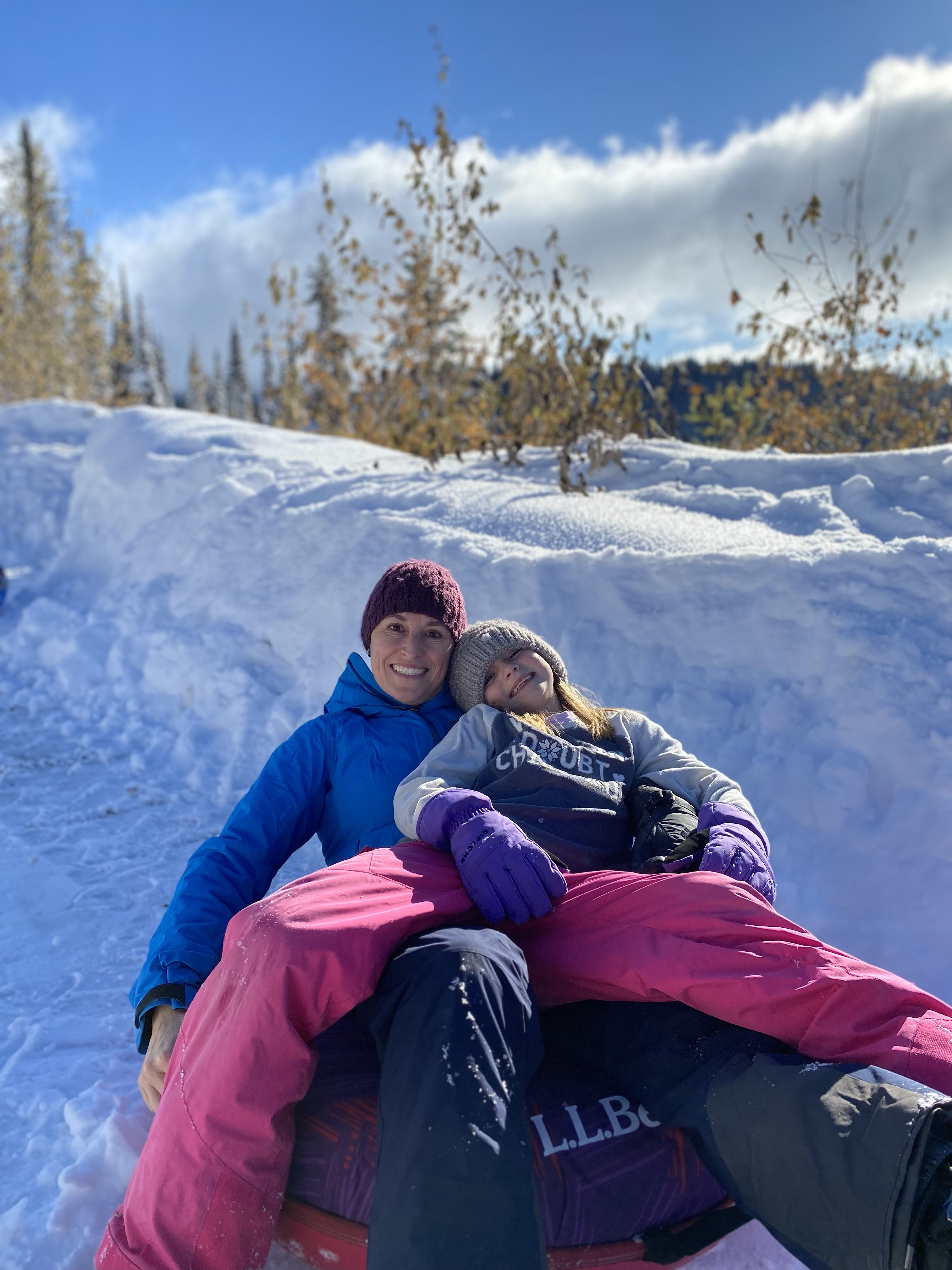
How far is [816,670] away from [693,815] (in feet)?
4.43

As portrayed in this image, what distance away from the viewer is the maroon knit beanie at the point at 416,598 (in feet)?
8.19

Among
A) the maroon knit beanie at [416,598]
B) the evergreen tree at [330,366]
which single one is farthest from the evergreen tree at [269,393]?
the maroon knit beanie at [416,598]

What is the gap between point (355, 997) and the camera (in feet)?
4.52

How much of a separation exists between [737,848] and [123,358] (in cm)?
1684

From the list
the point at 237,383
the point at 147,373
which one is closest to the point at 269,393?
the point at 147,373

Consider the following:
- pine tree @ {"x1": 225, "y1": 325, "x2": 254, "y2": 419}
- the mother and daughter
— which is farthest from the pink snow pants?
pine tree @ {"x1": 225, "y1": 325, "x2": 254, "y2": 419}

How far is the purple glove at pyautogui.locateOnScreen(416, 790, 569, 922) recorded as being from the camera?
5.38ft

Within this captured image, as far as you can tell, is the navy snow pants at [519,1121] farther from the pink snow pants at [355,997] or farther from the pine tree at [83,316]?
the pine tree at [83,316]

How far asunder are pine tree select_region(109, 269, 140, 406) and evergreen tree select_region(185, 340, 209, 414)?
6171 millimetres

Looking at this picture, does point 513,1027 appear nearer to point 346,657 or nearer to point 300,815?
point 300,815

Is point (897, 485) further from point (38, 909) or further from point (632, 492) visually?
point (38, 909)

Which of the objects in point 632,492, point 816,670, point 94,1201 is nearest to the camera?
point 94,1201

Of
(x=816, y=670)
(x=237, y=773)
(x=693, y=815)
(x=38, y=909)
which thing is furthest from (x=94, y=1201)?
(x=816, y=670)

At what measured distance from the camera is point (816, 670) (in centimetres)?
309
